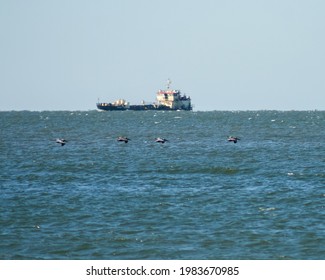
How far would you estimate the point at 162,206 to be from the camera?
127 ft

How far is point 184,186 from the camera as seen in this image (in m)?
46.2

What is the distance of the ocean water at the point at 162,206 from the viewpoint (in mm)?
30266

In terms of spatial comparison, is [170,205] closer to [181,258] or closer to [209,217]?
[209,217]

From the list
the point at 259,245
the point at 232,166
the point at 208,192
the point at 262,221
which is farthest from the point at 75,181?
the point at 259,245

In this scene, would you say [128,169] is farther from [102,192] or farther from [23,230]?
[23,230]

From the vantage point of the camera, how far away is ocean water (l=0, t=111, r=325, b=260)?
30266 millimetres

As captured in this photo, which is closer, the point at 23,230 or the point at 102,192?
the point at 23,230

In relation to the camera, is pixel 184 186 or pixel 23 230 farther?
pixel 184 186

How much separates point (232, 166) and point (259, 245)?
27.1m

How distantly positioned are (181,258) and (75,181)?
2134cm

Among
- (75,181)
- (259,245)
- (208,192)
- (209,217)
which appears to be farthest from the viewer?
(75,181)

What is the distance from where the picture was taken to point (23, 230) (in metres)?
33.5
